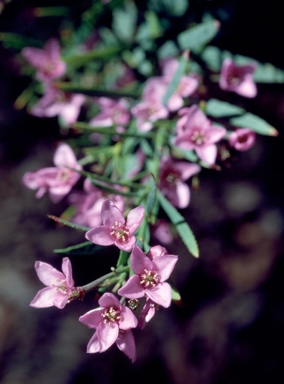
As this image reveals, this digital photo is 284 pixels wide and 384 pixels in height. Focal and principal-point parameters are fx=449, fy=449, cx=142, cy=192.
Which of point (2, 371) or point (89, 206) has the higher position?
point (89, 206)

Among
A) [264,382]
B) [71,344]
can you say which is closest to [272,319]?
[264,382]

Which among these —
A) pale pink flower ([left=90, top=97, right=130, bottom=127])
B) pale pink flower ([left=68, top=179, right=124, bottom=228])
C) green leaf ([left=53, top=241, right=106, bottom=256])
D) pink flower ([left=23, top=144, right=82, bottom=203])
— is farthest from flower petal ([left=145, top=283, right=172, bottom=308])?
pale pink flower ([left=90, top=97, right=130, bottom=127])

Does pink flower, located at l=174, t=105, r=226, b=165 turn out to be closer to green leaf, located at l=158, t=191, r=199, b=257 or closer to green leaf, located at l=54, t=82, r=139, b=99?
green leaf, located at l=158, t=191, r=199, b=257

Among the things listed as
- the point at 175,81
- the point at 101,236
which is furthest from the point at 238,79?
the point at 101,236

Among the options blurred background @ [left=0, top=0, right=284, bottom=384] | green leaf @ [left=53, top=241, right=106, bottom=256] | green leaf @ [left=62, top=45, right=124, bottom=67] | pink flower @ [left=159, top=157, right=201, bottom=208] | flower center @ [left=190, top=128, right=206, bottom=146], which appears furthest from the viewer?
blurred background @ [left=0, top=0, right=284, bottom=384]

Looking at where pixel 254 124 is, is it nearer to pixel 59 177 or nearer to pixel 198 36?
pixel 198 36

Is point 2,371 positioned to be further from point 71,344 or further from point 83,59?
point 83,59

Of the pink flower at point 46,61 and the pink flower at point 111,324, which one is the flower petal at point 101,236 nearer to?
the pink flower at point 111,324

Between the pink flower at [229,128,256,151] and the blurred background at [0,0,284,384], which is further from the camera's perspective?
the blurred background at [0,0,284,384]
